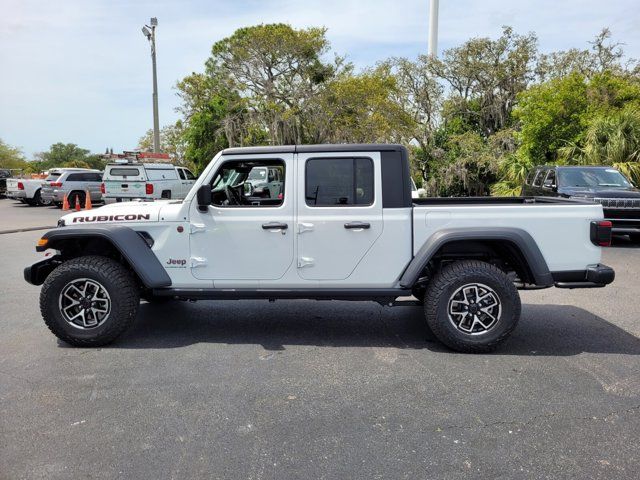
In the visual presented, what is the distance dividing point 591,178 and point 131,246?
10283 millimetres

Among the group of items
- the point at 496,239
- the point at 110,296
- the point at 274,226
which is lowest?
the point at 110,296

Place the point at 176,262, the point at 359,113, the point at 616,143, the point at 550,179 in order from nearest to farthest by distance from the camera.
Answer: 1. the point at 176,262
2. the point at 550,179
3. the point at 616,143
4. the point at 359,113

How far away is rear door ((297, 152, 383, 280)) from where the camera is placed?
15.7 feet

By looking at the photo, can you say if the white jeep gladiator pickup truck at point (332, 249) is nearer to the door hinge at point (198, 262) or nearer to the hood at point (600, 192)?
the door hinge at point (198, 262)

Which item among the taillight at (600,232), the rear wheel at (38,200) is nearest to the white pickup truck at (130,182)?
the rear wheel at (38,200)

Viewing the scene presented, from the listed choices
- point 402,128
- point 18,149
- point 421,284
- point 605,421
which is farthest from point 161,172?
point 18,149

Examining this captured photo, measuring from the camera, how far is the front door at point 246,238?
484cm

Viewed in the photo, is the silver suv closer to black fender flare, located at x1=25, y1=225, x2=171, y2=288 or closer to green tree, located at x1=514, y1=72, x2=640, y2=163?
green tree, located at x1=514, y1=72, x2=640, y2=163

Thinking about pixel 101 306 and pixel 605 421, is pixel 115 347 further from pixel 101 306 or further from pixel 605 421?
pixel 605 421

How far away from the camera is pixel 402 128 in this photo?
29000mm

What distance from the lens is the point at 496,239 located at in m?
4.61

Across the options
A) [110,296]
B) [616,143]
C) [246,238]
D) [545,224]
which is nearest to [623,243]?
[616,143]

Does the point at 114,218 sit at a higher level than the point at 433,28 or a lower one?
lower

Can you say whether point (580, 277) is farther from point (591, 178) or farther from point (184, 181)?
point (184, 181)
